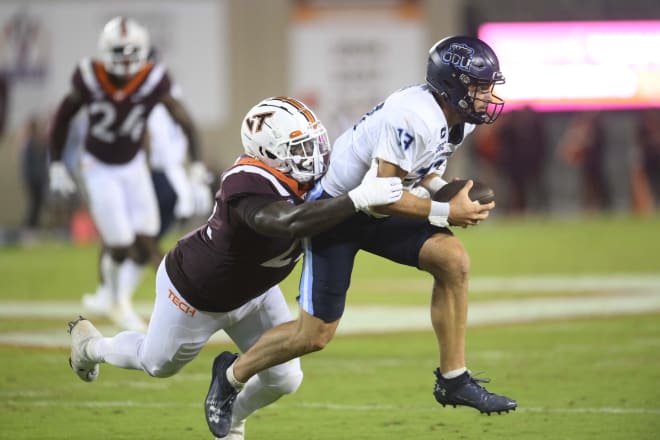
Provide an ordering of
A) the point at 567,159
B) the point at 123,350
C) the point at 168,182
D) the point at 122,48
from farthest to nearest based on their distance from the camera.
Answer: the point at 567,159 < the point at 168,182 < the point at 122,48 < the point at 123,350

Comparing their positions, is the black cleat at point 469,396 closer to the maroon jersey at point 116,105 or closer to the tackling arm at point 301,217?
the tackling arm at point 301,217

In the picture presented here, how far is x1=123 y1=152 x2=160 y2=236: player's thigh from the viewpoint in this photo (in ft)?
27.2

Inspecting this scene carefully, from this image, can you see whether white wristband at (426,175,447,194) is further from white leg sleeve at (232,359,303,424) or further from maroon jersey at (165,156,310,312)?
white leg sleeve at (232,359,303,424)

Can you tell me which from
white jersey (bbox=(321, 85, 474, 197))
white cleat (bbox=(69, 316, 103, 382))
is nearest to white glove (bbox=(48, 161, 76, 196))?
white cleat (bbox=(69, 316, 103, 382))

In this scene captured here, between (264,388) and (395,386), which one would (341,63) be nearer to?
(395,386)

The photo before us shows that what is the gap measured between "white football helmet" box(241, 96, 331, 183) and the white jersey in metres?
0.13

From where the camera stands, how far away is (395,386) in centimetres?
629

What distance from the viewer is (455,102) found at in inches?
190

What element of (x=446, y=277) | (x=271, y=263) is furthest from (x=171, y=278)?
(x=446, y=277)

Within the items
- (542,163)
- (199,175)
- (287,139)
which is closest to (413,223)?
(287,139)

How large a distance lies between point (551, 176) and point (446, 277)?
1685 cm

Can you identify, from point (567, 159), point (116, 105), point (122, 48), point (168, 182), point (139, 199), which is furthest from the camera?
point (567, 159)

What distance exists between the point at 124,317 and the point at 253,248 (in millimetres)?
3729

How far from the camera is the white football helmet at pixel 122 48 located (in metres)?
7.94
